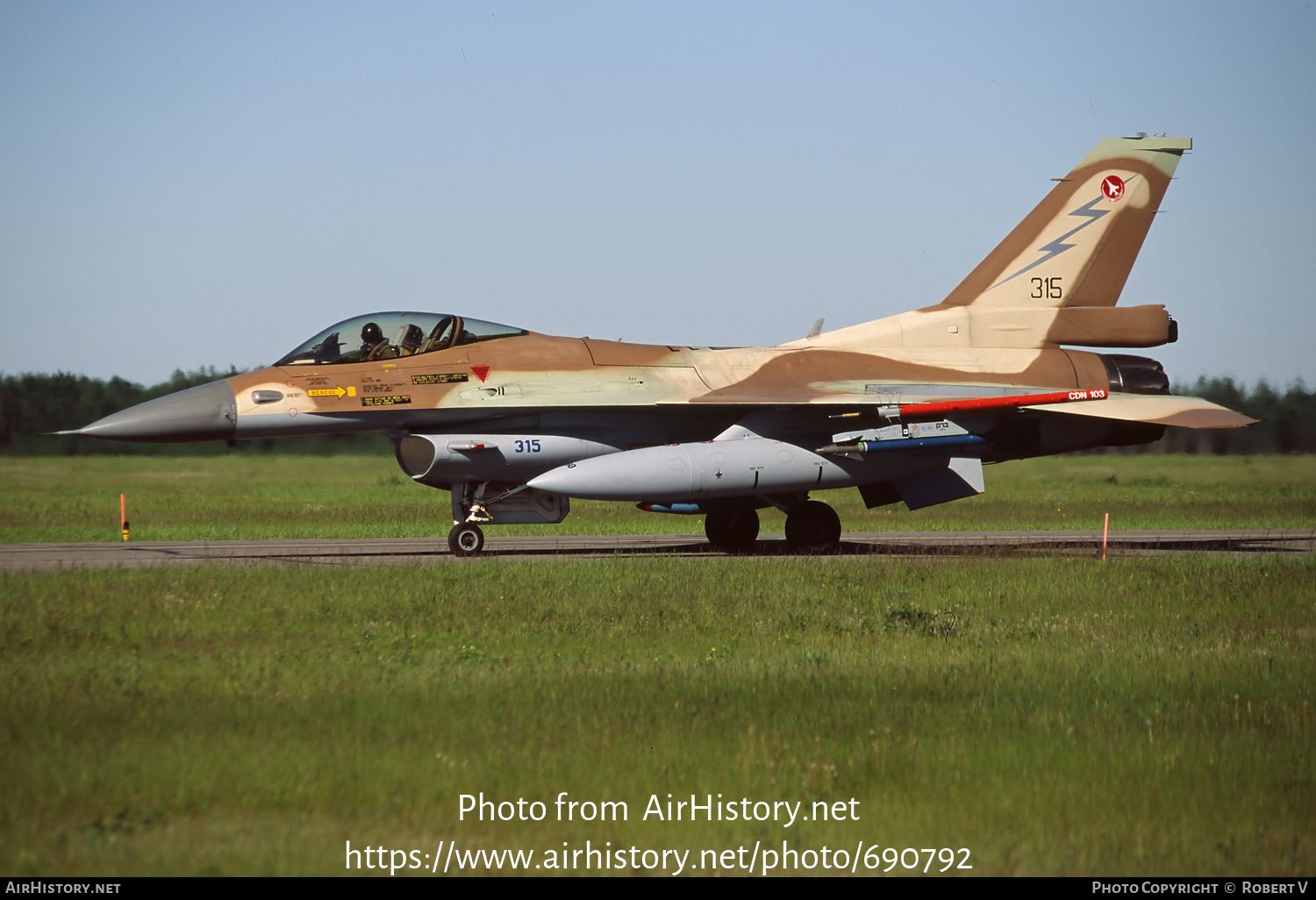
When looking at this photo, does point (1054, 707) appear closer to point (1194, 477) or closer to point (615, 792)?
point (615, 792)

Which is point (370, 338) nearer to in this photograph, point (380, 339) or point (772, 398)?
point (380, 339)

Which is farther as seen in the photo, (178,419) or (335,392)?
(335,392)

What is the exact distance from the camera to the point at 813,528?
1861cm

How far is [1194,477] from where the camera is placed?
114 ft

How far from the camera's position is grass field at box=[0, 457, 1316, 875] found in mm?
5332

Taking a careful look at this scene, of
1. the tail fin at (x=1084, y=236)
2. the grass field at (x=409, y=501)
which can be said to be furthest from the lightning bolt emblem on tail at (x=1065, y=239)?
the grass field at (x=409, y=501)

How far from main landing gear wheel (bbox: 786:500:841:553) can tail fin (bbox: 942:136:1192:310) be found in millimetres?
4117

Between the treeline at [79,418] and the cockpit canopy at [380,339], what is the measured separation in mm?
13059

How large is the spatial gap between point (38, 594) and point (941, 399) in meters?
11.9

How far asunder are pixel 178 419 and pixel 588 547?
6.46 metres

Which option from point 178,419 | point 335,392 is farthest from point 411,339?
point 178,419

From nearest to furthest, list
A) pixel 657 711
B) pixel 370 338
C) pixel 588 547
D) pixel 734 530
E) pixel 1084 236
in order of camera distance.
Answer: pixel 657 711
pixel 370 338
pixel 734 530
pixel 588 547
pixel 1084 236

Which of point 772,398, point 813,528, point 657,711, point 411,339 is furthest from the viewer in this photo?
point 813,528
